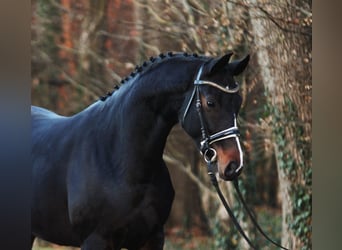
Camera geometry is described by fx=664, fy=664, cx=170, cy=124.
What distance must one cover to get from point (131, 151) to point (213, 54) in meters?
1.20

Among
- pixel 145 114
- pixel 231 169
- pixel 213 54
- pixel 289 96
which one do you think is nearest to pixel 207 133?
pixel 231 169

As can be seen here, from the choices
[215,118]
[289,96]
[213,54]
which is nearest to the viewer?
[215,118]

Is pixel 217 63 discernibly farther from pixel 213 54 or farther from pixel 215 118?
pixel 213 54

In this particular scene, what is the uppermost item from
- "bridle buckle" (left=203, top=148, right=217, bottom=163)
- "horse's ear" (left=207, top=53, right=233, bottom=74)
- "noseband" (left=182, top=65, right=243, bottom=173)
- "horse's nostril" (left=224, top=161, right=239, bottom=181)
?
"horse's ear" (left=207, top=53, right=233, bottom=74)

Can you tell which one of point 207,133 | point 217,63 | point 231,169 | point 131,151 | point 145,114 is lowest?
point 231,169

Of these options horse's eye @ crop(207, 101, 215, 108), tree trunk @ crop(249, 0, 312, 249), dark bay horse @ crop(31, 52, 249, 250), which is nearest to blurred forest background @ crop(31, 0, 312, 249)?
tree trunk @ crop(249, 0, 312, 249)

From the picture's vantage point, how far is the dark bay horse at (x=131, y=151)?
381 centimetres

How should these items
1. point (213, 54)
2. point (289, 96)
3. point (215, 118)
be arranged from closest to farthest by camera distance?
1. point (215, 118)
2. point (213, 54)
3. point (289, 96)

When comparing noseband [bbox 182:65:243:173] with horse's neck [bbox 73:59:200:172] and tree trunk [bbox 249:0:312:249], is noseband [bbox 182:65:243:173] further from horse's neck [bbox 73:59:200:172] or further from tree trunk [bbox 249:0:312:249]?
tree trunk [bbox 249:0:312:249]

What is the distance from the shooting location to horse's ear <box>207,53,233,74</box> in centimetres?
385

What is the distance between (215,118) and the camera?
12.4 ft

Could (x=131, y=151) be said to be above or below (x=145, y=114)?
below

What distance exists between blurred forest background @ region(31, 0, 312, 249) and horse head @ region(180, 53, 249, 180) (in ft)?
1.16

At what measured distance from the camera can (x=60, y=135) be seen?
399cm
